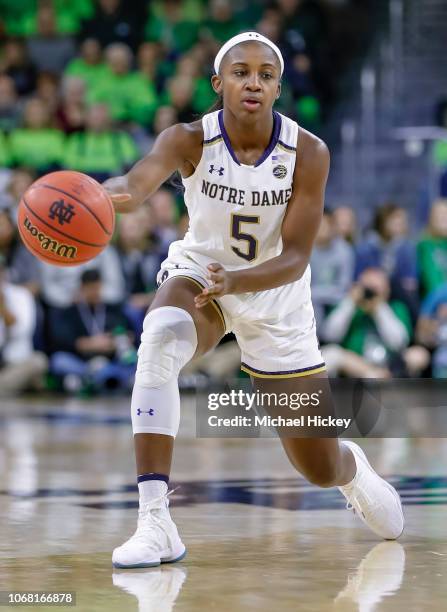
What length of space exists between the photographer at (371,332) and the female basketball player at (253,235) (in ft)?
22.2

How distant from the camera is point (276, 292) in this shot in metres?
5.07

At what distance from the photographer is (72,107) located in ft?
45.6

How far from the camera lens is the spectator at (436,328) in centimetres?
1222

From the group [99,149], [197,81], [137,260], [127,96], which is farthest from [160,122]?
[137,260]

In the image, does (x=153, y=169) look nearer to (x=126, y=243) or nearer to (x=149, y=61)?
(x=126, y=243)

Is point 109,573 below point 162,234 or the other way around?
below

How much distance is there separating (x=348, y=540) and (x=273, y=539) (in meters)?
0.31

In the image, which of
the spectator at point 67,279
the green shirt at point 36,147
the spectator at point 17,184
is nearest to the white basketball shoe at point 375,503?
the spectator at point 67,279

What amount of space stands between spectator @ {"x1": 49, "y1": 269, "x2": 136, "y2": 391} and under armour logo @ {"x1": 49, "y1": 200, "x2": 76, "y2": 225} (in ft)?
25.5

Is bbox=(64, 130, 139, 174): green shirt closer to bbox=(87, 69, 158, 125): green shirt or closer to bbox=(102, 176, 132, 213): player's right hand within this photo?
bbox=(87, 69, 158, 125): green shirt

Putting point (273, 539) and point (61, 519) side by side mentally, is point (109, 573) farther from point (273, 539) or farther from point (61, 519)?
point (61, 519)

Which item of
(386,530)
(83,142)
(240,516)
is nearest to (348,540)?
(386,530)

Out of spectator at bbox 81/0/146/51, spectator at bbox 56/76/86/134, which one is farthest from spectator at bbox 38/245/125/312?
spectator at bbox 81/0/146/51

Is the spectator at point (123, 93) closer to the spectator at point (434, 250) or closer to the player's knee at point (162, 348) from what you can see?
the spectator at point (434, 250)
